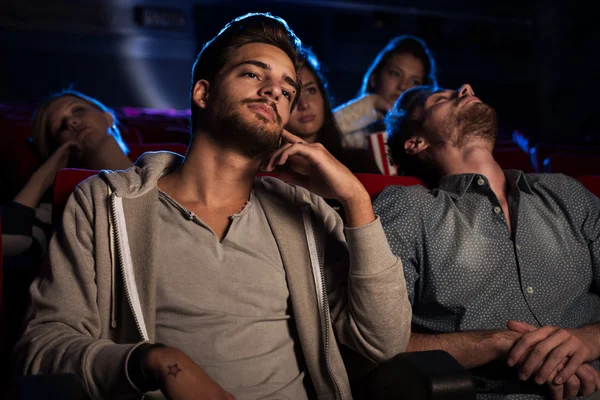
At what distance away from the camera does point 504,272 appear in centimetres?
119

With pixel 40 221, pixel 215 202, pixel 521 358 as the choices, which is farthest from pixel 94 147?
pixel 521 358

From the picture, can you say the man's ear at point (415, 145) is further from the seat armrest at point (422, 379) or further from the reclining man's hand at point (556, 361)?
the seat armrest at point (422, 379)

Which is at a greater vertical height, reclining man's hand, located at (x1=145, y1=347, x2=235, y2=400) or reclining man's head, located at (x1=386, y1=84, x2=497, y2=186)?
reclining man's head, located at (x1=386, y1=84, x2=497, y2=186)

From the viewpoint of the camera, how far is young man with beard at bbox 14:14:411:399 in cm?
95

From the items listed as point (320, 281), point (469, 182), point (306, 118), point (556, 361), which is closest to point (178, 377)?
point (320, 281)

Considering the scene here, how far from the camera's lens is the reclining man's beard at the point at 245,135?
110 cm

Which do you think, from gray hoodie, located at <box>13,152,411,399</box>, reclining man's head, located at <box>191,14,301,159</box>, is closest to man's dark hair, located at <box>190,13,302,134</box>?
reclining man's head, located at <box>191,14,301,159</box>

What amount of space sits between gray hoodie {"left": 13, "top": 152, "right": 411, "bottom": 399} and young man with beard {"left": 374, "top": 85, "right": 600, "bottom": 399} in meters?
0.15

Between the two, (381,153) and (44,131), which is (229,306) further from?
(44,131)

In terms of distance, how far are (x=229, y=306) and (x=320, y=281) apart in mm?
151

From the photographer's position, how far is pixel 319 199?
113 cm

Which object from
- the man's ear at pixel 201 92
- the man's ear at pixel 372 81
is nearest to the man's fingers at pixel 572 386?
the man's ear at pixel 201 92

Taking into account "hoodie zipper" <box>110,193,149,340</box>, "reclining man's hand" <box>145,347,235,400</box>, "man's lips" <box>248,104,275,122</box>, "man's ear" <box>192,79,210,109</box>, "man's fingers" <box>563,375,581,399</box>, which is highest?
"man's ear" <box>192,79,210,109</box>

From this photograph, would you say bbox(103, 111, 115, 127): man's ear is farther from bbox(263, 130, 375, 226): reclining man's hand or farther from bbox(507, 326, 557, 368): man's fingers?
bbox(507, 326, 557, 368): man's fingers
